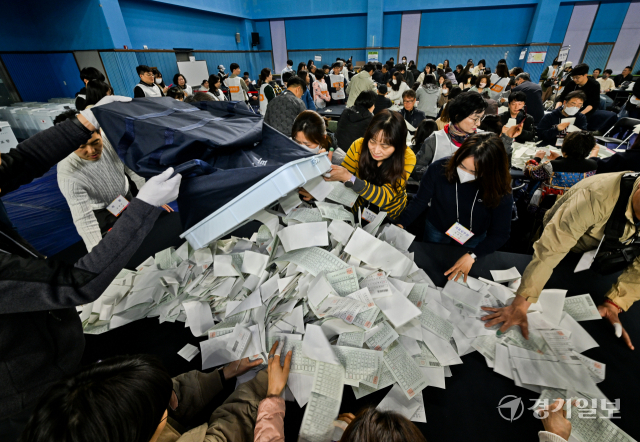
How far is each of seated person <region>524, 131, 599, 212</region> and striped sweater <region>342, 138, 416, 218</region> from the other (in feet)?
4.63

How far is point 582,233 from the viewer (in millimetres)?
1163

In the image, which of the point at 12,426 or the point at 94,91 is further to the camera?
the point at 94,91

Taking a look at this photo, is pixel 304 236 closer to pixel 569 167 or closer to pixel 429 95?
pixel 569 167

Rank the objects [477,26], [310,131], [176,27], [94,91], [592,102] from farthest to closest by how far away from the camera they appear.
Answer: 1. [477,26]
2. [176,27]
3. [592,102]
4. [94,91]
5. [310,131]

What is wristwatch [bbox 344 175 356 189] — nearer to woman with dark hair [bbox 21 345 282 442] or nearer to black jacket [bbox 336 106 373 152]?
woman with dark hair [bbox 21 345 282 442]

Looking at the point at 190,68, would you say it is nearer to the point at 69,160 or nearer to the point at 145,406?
the point at 69,160

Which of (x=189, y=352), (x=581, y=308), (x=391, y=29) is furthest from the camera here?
(x=391, y=29)

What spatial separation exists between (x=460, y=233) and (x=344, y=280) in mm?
832

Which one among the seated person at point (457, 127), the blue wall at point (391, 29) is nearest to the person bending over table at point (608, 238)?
the seated person at point (457, 127)

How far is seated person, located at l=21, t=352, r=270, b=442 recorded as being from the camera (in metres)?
0.55

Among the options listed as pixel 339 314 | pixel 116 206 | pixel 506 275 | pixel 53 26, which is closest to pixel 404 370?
pixel 339 314

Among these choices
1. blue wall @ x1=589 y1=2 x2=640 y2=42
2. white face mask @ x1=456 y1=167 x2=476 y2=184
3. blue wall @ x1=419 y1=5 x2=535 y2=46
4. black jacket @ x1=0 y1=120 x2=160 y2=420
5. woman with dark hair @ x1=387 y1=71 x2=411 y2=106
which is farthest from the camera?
blue wall @ x1=419 y1=5 x2=535 y2=46

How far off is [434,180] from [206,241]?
1.30 metres

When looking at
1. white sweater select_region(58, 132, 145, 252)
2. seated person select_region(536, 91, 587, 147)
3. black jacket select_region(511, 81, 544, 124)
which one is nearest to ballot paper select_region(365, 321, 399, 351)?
white sweater select_region(58, 132, 145, 252)
